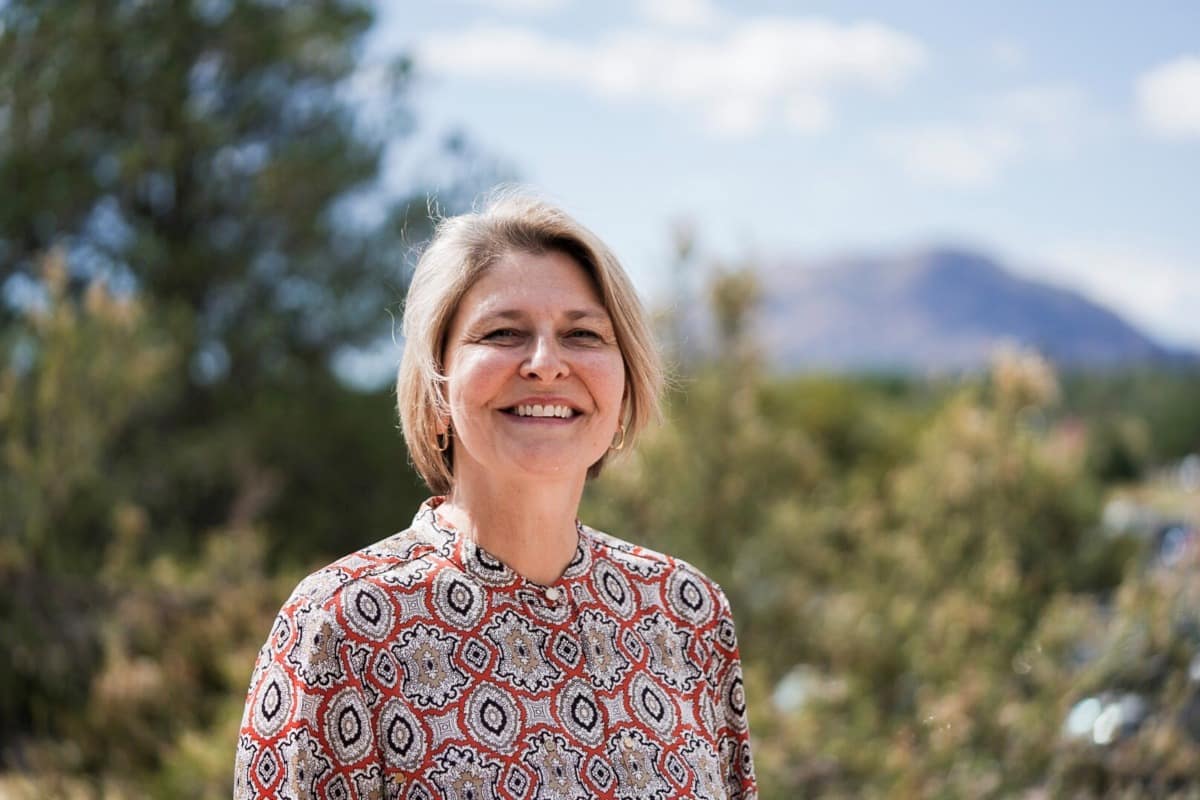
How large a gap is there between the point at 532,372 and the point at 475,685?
1.52ft

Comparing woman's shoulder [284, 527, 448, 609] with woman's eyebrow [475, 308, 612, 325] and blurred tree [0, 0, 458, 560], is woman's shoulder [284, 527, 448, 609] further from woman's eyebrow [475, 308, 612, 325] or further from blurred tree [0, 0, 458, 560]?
blurred tree [0, 0, 458, 560]

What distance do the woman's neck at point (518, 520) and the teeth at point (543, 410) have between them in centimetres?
11

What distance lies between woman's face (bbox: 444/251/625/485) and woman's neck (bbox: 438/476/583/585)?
3 centimetres

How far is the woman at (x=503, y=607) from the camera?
183 cm

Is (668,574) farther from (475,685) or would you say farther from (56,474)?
(56,474)

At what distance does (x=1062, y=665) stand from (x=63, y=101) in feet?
26.6

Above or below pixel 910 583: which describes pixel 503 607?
below

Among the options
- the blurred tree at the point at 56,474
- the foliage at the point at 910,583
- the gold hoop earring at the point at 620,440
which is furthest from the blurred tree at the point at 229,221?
the gold hoop earring at the point at 620,440

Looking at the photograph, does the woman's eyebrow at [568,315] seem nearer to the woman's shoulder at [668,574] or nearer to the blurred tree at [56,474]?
the woman's shoulder at [668,574]

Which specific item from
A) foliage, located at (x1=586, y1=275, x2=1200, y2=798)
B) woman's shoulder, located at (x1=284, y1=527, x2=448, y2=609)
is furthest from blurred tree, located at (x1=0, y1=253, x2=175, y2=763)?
woman's shoulder, located at (x1=284, y1=527, x2=448, y2=609)

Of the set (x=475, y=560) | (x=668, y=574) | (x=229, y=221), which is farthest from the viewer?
(x=229, y=221)

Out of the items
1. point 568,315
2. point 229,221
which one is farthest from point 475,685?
point 229,221

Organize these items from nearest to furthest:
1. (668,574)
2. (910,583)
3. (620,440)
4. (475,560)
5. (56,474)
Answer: (475,560) < (668,574) < (620,440) < (910,583) < (56,474)

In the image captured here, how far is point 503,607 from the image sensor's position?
201 centimetres
